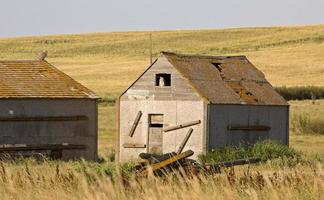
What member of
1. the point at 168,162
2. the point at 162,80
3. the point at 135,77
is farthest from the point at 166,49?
the point at 168,162

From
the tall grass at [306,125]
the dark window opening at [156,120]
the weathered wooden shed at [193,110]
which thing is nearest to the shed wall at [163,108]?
the weathered wooden shed at [193,110]

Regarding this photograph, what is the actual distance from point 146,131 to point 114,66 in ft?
150

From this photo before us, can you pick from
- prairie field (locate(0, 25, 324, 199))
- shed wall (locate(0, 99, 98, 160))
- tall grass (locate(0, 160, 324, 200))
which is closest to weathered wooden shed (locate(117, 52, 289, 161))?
shed wall (locate(0, 99, 98, 160))

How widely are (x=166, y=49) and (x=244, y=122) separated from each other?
54.3 metres

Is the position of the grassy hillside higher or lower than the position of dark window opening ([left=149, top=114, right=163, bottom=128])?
higher

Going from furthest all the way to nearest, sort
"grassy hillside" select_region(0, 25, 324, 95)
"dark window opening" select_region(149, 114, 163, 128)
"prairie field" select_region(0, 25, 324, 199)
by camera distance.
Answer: "grassy hillside" select_region(0, 25, 324, 95), "dark window opening" select_region(149, 114, 163, 128), "prairie field" select_region(0, 25, 324, 199)

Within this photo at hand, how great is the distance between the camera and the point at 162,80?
3067 cm

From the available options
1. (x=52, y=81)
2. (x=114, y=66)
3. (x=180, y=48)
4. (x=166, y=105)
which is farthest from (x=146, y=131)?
(x=180, y=48)

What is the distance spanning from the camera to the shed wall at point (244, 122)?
96.4 ft

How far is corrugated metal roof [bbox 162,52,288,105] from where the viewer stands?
30.2 meters

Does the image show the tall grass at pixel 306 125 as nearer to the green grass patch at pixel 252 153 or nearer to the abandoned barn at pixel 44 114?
the green grass patch at pixel 252 153

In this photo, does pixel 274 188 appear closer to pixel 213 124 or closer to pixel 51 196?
pixel 51 196

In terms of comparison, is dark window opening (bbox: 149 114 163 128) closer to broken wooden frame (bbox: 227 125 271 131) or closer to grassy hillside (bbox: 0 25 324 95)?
broken wooden frame (bbox: 227 125 271 131)

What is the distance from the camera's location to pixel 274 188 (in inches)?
401
